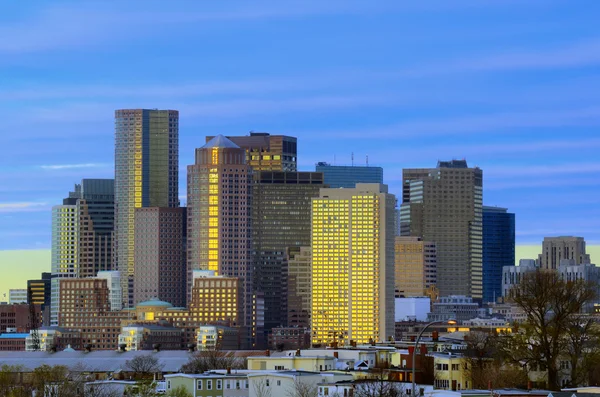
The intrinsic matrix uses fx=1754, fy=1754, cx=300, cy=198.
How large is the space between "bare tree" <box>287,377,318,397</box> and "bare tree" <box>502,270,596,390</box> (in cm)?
1821

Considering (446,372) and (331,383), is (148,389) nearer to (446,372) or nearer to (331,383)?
(331,383)

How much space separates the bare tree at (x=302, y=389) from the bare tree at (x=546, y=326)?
18212mm

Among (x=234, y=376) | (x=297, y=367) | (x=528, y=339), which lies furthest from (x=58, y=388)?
(x=528, y=339)

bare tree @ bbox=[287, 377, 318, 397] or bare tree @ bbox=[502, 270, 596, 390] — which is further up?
bare tree @ bbox=[502, 270, 596, 390]

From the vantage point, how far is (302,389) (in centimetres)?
15062

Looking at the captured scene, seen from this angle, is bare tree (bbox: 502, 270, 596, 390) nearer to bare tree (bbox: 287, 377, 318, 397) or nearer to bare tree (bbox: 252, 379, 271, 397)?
bare tree (bbox: 287, 377, 318, 397)

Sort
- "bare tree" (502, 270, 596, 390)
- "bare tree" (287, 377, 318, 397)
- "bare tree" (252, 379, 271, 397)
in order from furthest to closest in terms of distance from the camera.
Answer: "bare tree" (252, 379, 271, 397), "bare tree" (287, 377, 318, 397), "bare tree" (502, 270, 596, 390)

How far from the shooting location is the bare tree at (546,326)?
432 feet

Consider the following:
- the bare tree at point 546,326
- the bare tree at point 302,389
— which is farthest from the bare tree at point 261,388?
the bare tree at point 546,326

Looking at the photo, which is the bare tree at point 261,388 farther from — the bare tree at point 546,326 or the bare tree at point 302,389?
the bare tree at point 546,326

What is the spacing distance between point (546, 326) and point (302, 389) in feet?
84.5

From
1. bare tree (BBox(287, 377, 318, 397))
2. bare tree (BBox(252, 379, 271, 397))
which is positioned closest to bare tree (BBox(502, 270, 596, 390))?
bare tree (BBox(287, 377, 318, 397))

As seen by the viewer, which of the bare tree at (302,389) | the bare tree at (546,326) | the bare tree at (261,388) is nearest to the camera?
the bare tree at (546,326)

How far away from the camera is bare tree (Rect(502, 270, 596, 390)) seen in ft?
432
